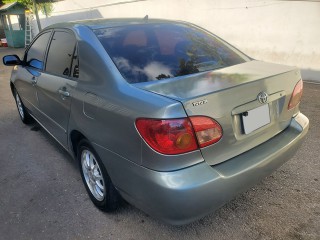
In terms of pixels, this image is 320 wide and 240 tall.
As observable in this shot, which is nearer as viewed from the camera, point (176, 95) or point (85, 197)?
point (176, 95)

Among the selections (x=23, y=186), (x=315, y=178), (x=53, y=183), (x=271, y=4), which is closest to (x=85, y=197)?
(x=53, y=183)

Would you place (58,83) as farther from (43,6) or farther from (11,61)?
(43,6)

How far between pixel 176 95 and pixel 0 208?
2108 mm

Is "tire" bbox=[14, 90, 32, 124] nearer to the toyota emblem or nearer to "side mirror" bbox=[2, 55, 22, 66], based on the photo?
"side mirror" bbox=[2, 55, 22, 66]

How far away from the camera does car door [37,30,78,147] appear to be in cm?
271

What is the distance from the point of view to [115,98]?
206cm

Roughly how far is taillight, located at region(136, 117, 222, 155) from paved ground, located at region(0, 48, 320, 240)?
88cm

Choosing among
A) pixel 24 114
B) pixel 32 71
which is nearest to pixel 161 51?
pixel 32 71

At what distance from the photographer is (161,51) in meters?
2.50

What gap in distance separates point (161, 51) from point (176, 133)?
99 centimetres

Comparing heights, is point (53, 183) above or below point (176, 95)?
below

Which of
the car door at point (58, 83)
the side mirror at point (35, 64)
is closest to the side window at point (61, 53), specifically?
the car door at point (58, 83)

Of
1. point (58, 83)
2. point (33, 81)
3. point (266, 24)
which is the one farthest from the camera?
point (266, 24)

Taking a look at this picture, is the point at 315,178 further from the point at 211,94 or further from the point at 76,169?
the point at 76,169
